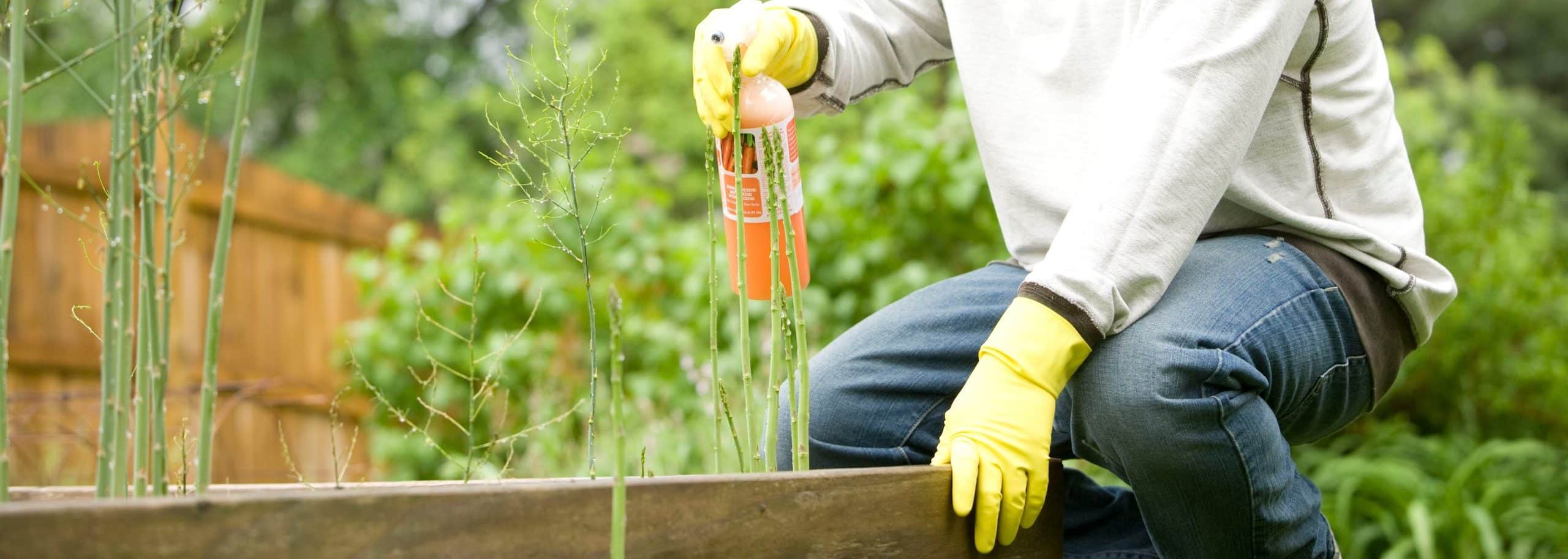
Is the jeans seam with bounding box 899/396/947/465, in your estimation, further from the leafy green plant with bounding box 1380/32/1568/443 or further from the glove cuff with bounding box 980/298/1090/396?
Answer: the leafy green plant with bounding box 1380/32/1568/443

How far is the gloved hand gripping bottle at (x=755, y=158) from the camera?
4.53 feet

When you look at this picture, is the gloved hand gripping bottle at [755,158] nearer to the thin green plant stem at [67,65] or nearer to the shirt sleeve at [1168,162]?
the shirt sleeve at [1168,162]

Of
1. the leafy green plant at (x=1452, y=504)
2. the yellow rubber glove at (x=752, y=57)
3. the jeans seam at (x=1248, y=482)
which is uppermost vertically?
the yellow rubber glove at (x=752, y=57)

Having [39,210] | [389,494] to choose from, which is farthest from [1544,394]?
[39,210]

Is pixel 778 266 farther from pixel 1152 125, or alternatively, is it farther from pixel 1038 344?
pixel 1152 125

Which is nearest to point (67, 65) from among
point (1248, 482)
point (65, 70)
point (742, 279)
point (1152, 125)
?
point (65, 70)

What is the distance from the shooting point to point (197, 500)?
2.37ft

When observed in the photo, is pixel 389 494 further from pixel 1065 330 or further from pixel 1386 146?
pixel 1386 146

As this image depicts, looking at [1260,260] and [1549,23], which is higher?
[1549,23]

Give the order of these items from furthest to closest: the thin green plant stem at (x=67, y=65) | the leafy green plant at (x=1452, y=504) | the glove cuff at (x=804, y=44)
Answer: the leafy green plant at (x=1452, y=504), the glove cuff at (x=804, y=44), the thin green plant stem at (x=67, y=65)

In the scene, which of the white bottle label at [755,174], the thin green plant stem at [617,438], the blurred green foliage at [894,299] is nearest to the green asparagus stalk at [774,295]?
the white bottle label at [755,174]

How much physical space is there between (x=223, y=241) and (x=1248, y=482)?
1004 millimetres

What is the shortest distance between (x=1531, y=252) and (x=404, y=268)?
3.58m

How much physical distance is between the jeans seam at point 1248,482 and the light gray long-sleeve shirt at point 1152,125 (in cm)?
14
